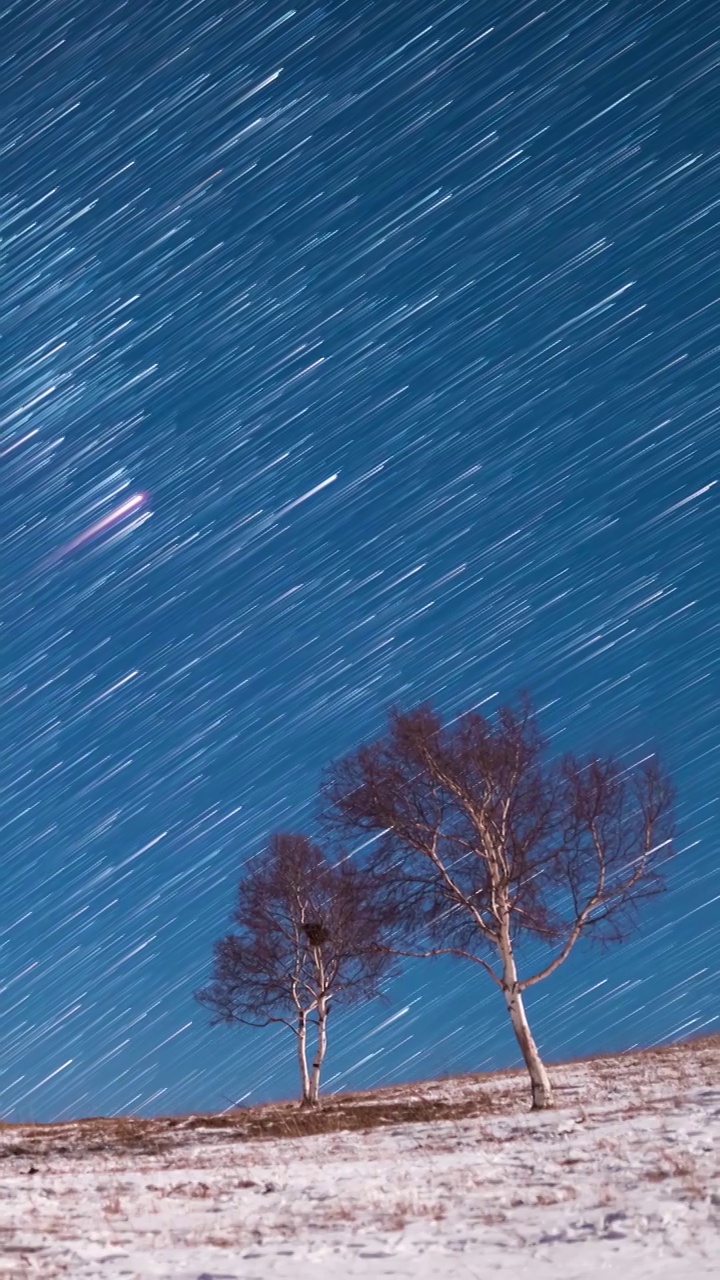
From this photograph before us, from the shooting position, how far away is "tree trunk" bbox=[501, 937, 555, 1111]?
61.3 feet

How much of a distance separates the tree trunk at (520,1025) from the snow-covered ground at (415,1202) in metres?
0.88

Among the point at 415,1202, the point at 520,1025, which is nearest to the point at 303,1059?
the point at 520,1025

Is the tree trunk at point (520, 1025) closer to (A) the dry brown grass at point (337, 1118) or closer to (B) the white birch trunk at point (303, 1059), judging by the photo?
(A) the dry brown grass at point (337, 1118)

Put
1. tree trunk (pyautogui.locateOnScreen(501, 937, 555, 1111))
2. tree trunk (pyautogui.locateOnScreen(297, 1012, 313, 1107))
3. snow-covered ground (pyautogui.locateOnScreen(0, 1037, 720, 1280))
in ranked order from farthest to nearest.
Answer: tree trunk (pyautogui.locateOnScreen(297, 1012, 313, 1107)) → tree trunk (pyautogui.locateOnScreen(501, 937, 555, 1111)) → snow-covered ground (pyautogui.locateOnScreen(0, 1037, 720, 1280))

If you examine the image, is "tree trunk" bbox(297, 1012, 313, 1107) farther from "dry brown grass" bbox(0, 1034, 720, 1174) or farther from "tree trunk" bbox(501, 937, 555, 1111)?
"tree trunk" bbox(501, 937, 555, 1111)

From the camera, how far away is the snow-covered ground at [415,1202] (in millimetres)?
6469

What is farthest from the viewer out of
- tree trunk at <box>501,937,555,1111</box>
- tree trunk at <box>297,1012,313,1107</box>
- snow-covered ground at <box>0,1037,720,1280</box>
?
tree trunk at <box>297,1012,313,1107</box>

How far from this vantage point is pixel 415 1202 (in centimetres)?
890

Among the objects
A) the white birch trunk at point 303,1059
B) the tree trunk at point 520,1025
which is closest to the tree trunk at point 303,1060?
the white birch trunk at point 303,1059

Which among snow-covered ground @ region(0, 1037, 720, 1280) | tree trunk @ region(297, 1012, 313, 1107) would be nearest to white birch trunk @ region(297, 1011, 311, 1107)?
tree trunk @ region(297, 1012, 313, 1107)

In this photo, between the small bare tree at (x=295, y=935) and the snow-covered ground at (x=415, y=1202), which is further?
the small bare tree at (x=295, y=935)

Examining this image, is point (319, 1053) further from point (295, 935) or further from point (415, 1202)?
point (415, 1202)

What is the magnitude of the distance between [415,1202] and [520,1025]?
450 inches

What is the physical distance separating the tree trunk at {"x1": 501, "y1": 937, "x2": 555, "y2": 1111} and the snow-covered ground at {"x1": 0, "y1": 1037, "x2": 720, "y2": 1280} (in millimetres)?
880
